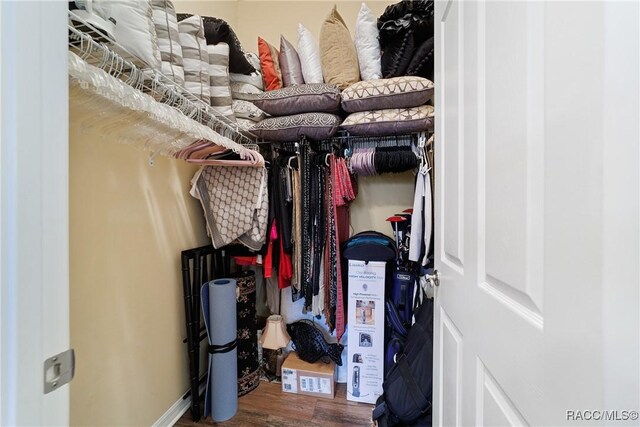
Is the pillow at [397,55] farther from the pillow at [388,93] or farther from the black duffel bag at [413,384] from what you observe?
the black duffel bag at [413,384]

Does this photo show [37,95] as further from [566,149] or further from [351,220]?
[351,220]

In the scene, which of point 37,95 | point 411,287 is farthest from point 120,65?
point 411,287

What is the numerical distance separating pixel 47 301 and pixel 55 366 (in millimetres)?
112

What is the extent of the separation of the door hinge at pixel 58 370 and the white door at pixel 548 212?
2.49 ft

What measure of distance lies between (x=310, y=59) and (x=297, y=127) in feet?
1.65

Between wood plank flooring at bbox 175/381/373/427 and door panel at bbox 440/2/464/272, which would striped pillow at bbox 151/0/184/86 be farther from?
wood plank flooring at bbox 175/381/373/427

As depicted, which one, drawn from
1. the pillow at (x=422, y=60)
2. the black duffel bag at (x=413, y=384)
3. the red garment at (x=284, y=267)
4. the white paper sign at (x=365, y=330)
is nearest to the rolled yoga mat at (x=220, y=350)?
the red garment at (x=284, y=267)

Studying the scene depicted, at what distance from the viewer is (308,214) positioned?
5.40 feet

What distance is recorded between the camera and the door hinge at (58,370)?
0.41 m

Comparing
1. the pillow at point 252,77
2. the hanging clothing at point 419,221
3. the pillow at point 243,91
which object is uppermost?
the pillow at point 252,77

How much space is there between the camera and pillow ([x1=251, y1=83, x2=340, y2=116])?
1.57 m

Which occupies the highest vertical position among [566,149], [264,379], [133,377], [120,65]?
[120,65]

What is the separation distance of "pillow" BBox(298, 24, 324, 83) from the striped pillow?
2.77 feet

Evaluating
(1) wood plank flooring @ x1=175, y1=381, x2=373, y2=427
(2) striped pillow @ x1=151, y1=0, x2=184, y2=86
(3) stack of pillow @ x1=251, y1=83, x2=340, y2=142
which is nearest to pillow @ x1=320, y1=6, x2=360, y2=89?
(3) stack of pillow @ x1=251, y1=83, x2=340, y2=142
